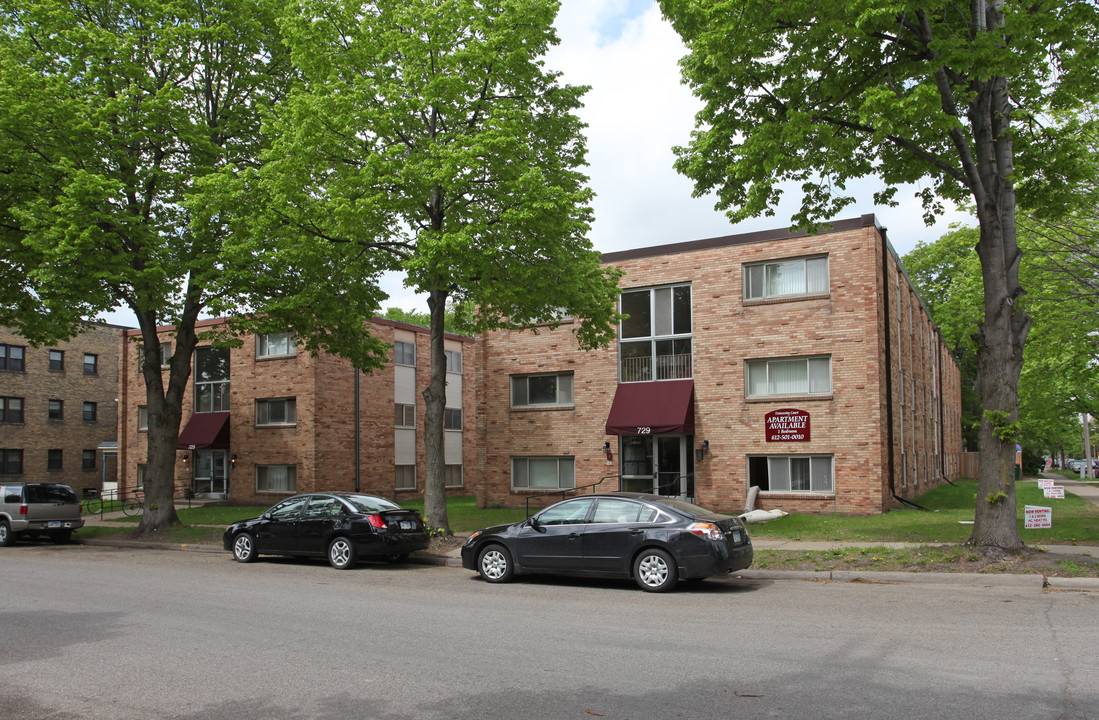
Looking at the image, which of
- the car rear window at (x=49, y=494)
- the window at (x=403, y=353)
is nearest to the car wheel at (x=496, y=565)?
the car rear window at (x=49, y=494)

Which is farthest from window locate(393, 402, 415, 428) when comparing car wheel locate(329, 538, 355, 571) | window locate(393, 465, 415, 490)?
car wheel locate(329, 538, 355, 571)

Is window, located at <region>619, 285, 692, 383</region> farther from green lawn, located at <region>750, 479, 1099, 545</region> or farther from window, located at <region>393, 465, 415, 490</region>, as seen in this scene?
window, located at <region>393, 465, 415, 490</region>

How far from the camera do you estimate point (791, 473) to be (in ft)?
73.3

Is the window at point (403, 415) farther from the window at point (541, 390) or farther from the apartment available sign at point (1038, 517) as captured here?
the apartment available sign at point (1038, 517)

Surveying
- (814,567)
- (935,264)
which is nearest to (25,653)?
(814,567)

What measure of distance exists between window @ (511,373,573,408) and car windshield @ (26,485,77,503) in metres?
12.9

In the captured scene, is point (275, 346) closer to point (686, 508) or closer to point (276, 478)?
point (276, 478)

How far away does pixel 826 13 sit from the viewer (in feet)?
37.7

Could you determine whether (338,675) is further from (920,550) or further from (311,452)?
(311,452)

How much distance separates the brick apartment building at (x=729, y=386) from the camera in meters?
21.6

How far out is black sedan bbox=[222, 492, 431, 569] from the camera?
14281 mm

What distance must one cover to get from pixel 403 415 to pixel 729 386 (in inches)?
659

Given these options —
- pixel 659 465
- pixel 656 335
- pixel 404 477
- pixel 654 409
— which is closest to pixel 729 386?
pixel 654 409

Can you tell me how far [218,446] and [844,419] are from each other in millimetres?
23767
